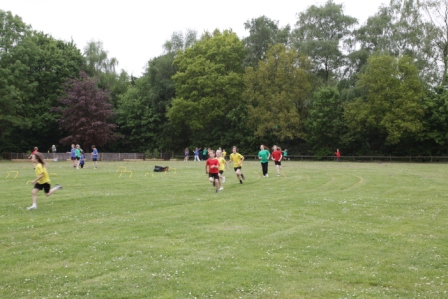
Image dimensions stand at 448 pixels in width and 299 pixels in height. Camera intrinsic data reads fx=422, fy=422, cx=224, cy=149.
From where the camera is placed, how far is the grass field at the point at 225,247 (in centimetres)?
644

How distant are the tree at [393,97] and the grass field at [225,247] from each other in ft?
109

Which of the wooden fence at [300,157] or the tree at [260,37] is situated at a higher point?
the tree at [260,37]

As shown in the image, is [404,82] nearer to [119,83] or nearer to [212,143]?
[212,143]

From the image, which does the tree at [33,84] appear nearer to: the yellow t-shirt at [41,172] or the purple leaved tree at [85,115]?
the purple leaved tree at [85,115]

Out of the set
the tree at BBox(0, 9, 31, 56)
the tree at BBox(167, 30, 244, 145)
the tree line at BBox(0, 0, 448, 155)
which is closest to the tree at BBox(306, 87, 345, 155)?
the tree line at BBox(0, 0, 448, 155)

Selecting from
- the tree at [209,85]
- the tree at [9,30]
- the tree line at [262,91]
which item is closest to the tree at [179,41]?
the tree line at [262,91]

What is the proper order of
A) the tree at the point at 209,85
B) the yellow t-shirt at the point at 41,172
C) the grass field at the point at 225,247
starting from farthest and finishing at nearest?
the tree at the point at 209,85 < the yellow t-shirt at the point at 41,172 < the grass field at the point at 225,247

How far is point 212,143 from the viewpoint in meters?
62.6

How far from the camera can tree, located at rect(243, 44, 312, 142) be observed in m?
54.8

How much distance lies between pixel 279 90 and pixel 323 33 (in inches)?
404

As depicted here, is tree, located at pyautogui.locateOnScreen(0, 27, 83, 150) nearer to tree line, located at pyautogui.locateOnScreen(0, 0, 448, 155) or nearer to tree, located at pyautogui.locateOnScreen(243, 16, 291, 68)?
tree line, located at pyautogui.locateOnScreen(0, 0, 448, 155)

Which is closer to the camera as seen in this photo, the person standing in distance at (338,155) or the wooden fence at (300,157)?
the wooden fence at (300,157)

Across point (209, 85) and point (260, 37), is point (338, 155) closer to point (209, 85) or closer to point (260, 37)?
point (209, 85)

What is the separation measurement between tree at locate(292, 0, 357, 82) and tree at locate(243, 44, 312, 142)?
250 cm
